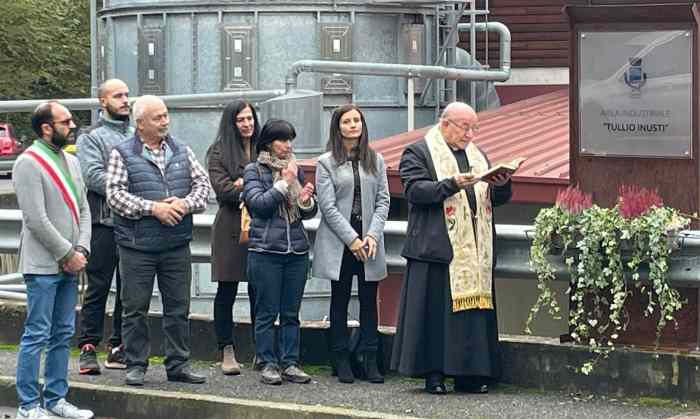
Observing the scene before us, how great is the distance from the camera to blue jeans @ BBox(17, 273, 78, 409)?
8773mm

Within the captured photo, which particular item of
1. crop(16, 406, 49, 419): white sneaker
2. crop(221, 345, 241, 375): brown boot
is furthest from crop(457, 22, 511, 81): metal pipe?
crop(16, 406, 49, 419): white sneaker

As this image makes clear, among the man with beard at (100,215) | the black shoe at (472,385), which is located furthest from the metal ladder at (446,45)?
the black shoe at (472,385)

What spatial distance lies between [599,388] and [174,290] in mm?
2566

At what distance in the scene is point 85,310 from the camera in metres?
10.0

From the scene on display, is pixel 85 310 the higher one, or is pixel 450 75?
pixel 450 75

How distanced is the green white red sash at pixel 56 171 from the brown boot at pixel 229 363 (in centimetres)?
163

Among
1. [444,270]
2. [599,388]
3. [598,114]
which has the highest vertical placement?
[598,114]

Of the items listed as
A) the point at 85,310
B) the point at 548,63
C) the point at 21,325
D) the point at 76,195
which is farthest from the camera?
the point at 548,63

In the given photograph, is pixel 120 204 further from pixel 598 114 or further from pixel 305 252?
pixel 598 114

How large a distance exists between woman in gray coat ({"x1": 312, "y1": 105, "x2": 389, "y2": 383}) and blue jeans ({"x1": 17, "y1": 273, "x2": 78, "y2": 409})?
159 centimetres

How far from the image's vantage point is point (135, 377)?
9.43 meters

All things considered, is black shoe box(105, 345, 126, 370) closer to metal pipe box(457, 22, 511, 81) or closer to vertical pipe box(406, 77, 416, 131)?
vertical pipe box(406, 77, 416, 131)

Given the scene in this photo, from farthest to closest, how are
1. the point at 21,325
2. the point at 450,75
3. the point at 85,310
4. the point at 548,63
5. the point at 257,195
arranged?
the point at 548,63, the point at 450,75, the point at 21,325, the point at 85,310, the point at 257,195

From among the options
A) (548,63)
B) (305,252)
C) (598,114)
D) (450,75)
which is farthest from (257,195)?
(548,63)
